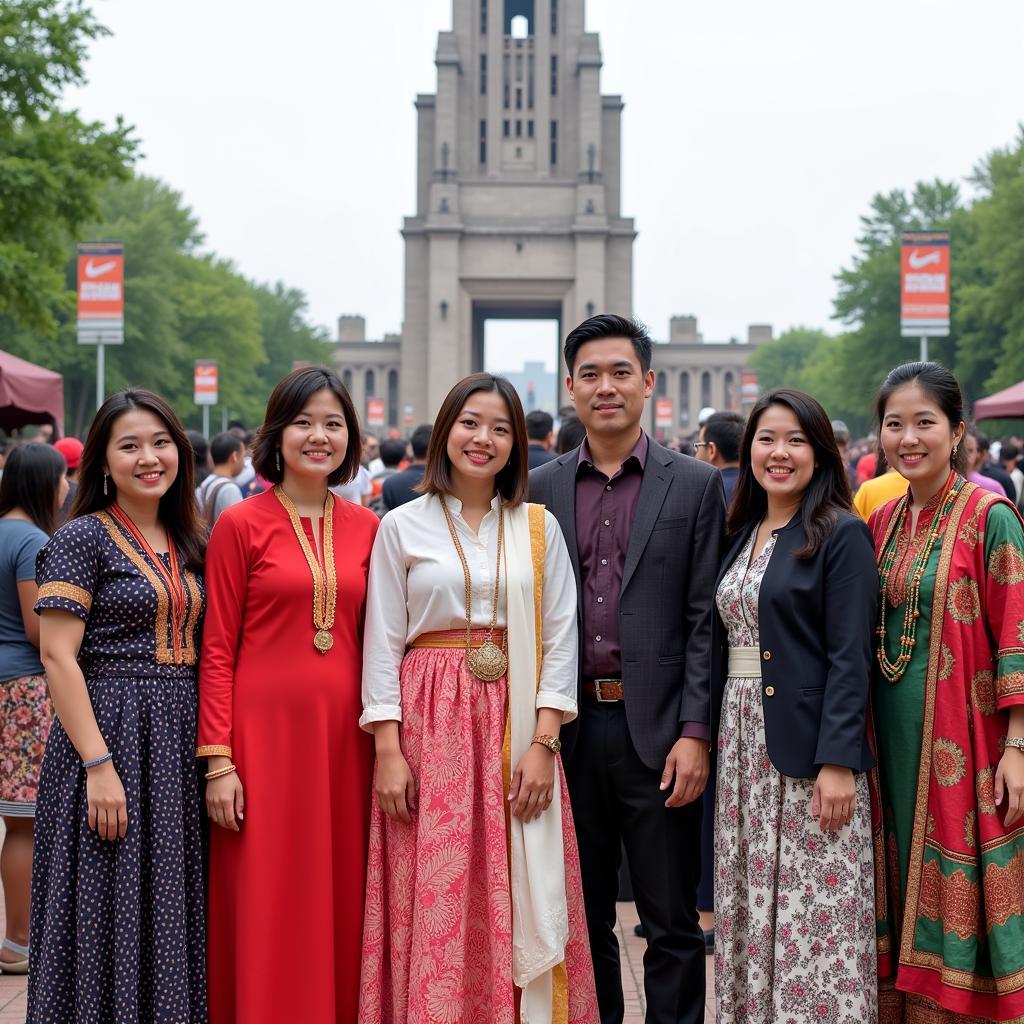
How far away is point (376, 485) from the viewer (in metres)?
14.8

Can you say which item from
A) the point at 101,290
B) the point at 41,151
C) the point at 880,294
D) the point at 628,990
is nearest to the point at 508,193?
the point at 880,294

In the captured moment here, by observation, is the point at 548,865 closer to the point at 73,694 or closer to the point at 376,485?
the point at 73,694

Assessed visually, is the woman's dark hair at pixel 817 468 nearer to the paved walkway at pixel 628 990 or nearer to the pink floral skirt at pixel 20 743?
the paved walkway at pixel 628 990

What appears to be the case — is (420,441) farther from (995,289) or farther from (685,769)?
(995,289)

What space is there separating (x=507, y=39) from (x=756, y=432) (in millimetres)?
61910

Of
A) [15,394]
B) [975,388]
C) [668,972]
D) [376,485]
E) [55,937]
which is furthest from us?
[975,388]

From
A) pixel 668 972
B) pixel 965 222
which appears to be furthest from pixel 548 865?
pixel 965 222

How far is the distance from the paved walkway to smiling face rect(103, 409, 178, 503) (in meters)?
2.40

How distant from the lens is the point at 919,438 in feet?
13.9

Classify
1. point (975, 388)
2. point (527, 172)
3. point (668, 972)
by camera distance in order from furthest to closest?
point (527, 172)
point (975, 388)
point (668, 972)

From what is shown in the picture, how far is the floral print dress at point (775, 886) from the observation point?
389cm

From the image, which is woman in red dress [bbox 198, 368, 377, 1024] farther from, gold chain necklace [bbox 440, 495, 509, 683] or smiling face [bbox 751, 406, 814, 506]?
smiling face [bbox 751, 406, 814, 506]

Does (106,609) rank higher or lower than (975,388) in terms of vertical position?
lower

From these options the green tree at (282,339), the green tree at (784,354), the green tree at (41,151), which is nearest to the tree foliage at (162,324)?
the green tree at (282,339)
